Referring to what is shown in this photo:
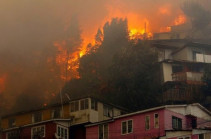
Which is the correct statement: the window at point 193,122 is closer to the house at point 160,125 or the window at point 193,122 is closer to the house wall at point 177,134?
the house at point 160,125

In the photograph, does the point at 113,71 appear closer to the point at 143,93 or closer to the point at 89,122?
the point at 143,93

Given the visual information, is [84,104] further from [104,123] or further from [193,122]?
[193,122]

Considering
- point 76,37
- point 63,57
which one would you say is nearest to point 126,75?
point 63,57

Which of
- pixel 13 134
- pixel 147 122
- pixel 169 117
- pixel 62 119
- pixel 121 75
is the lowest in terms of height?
pixel 13 134

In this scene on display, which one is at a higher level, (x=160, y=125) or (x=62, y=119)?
(x=62, y=119)

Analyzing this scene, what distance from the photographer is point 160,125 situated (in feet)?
164

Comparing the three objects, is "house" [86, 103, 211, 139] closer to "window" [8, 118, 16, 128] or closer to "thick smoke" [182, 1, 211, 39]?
"window" [8, 118, 16, 128]

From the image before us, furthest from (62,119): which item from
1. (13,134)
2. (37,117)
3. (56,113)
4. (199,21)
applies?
(199,21)

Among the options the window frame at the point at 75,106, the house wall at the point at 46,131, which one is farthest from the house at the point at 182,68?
the house wall at the point at 46,131

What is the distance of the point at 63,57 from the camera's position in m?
87.4

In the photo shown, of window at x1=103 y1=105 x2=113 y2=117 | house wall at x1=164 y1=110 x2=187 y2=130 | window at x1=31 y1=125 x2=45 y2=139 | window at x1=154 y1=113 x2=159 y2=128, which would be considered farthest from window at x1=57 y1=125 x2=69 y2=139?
house wall at x1=164 y1=110 x2=187 y2=130

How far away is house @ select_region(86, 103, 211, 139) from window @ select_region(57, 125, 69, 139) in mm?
3192

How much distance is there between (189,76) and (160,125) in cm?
1854

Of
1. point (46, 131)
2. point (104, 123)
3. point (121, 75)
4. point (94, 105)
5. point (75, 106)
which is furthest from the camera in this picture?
point (121, 75)
